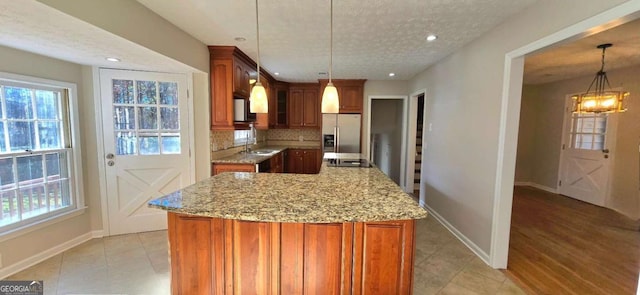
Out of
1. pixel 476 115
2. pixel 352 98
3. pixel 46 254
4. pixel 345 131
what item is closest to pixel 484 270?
pixel 476 115

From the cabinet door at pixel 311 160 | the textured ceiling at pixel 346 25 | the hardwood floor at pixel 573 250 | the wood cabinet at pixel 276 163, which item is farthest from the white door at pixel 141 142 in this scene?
the hardwood floor at pixel 573 250

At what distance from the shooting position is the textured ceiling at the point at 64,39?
58.8 inches

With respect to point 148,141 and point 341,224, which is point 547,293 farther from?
point 148,141

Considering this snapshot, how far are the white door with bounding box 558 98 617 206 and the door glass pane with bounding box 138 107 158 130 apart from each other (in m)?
6.95

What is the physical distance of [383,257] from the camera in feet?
4.69

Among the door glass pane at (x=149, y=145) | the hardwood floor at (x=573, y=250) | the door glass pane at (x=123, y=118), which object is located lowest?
the hardwood floor at (x=573, y=250)

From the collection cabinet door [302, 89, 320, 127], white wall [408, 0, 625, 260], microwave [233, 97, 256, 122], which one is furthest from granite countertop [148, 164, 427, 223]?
cabinet door [302, 89, 320, 127]

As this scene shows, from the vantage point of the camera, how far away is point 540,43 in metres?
1.91

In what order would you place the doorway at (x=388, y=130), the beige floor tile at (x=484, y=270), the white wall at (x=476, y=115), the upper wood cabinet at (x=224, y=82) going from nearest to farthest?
the white wall at (x=476, y=115) < the beige floor tile at (x=484, y=270) < the upper wood cabinet at (x=224, y=82) < the doorway at (x=388, y=130)

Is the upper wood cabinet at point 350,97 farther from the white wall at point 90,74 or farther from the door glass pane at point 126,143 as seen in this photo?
the door glass pane at point 126,143

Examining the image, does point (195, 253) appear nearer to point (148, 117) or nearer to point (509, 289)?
point (148, 117)

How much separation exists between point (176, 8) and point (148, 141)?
69.6 inches

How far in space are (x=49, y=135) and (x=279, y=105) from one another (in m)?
3.63

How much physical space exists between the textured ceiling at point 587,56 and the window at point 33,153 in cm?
466
